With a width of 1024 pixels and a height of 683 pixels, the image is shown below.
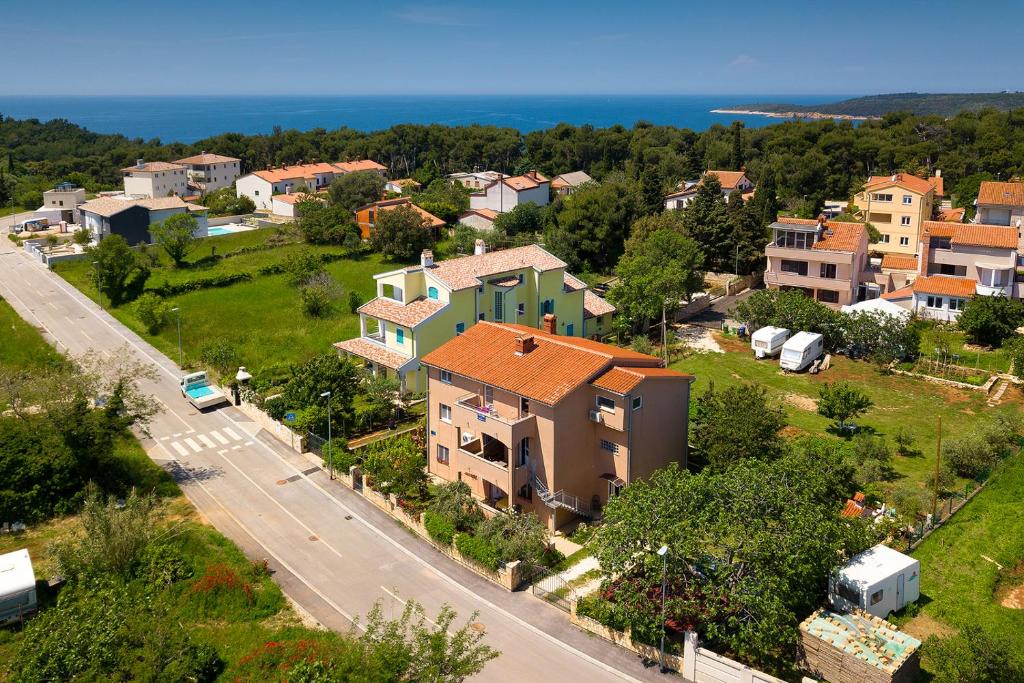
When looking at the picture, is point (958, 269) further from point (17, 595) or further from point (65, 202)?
point (65, 202)

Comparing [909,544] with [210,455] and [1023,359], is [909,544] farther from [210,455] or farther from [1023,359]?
[210,455]

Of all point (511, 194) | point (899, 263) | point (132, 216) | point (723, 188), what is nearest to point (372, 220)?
point (511, 194)

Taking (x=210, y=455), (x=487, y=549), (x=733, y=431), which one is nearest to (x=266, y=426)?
(x=210, y=455)

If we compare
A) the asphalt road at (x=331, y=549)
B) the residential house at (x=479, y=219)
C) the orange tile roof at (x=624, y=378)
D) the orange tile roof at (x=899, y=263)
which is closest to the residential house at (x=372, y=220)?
the residential house at (x=479, y=219)

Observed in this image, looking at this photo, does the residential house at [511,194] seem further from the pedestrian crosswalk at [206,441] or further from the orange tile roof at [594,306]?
the pedestrian crosswalk at [206,441]

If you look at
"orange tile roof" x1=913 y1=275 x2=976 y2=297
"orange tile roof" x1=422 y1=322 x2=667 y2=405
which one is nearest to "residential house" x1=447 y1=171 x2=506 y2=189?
"orange tile roof" x1=913 y1=275 x2=976 y2=297
